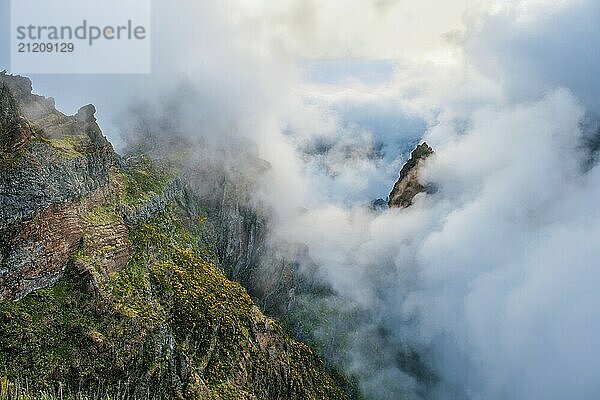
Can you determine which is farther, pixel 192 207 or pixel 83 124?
pixel 192 207

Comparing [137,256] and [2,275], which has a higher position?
[137,256]

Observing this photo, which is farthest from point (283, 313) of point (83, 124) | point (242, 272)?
point (83, 124)

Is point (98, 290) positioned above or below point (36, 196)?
below

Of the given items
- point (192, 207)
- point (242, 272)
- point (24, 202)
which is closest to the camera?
point (24, 202)

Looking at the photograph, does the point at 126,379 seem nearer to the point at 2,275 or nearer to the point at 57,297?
the point at 57,297

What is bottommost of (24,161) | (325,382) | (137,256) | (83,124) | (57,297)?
(325,382)

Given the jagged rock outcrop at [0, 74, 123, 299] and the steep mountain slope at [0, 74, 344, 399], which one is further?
the jagged rock outcrop at [0, 74, 123, 299]

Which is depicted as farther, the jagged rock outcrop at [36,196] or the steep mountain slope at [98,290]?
the jagged rock outcrop at [36,196]

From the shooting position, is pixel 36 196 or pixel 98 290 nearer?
pixel 36 196
